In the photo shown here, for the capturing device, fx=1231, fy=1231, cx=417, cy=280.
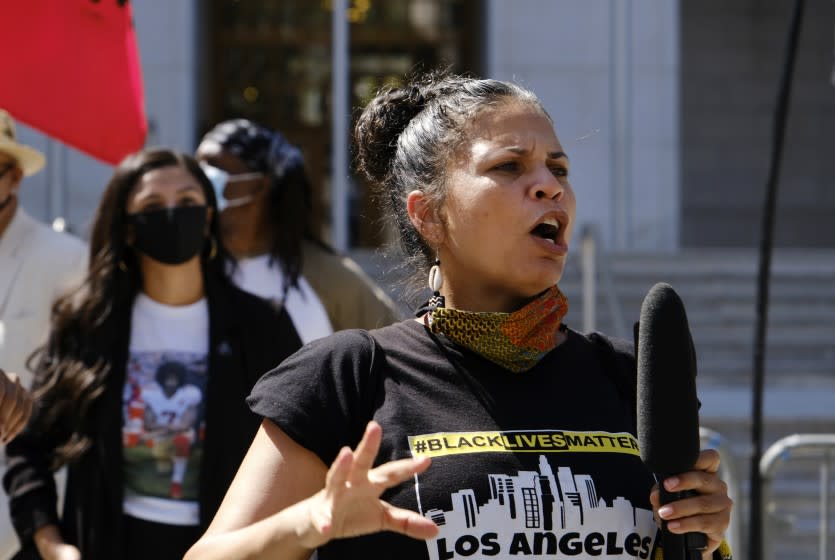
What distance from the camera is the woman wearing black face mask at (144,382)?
349cm

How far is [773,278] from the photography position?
12.2 m

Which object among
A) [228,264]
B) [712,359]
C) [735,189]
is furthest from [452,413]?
[735,189]

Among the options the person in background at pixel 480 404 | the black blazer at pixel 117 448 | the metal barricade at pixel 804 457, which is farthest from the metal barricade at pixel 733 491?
the person in background at pixel 480 404

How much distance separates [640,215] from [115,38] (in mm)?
10654

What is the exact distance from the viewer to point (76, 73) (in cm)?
423

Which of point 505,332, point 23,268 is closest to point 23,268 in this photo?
point 23,268

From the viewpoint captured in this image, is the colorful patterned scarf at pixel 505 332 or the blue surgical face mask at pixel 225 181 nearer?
the colorful patterned scarf at pixel 505 332

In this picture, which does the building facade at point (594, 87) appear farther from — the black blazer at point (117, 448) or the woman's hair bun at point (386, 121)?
the woman's hair bun at point (386, 121)

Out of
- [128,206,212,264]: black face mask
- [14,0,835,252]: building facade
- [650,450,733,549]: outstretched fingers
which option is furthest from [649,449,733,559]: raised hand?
[14,0,835,252]: building facade

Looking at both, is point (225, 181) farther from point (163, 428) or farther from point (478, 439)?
point (478, 439)

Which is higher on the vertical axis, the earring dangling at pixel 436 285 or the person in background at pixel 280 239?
the earring dangling at pixel 436 285

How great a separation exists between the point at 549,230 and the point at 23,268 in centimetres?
254

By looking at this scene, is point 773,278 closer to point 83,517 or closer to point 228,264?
point 228,264

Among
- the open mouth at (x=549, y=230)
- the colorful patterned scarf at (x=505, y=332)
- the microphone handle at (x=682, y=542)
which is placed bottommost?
the microphone handle at (x=682, y=542)
